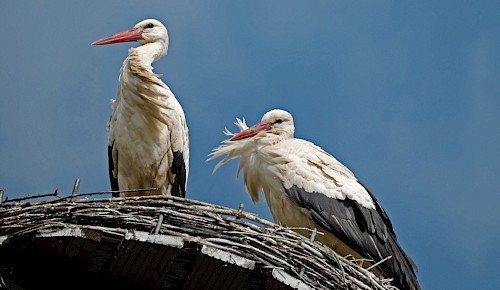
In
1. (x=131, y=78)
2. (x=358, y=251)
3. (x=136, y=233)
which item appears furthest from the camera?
(x=131, y=78)

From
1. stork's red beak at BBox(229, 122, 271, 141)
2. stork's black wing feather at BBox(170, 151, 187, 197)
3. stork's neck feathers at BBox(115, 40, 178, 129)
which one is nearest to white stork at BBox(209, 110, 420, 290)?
stork's red beak at BBox(229, 122, 271, 141)

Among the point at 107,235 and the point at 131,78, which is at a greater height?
the point at 131,78

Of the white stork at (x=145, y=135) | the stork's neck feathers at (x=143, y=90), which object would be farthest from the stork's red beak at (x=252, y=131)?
the stork's neck feathers at (x=143, y=90)

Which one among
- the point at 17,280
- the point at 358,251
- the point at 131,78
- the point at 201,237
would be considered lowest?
the point at 17,280

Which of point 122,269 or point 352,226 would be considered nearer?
point 122,269

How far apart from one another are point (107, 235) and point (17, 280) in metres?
0.58

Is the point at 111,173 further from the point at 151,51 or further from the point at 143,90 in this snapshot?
the point at 151,51

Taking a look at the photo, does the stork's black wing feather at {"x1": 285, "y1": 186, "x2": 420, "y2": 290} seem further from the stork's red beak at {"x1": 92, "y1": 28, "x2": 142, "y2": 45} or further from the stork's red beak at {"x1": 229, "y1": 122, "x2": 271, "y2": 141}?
the stork's red beak at {"x1": 92, "y1": 28, "x2": 142, "y2": 45}

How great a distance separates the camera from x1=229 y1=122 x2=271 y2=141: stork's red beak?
24.5 ft

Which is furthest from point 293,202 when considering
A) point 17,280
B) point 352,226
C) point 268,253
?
point 17,280

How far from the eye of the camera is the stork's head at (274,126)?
24.6ft

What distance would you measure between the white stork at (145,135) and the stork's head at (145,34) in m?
0.60

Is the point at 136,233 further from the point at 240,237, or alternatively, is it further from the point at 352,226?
the point at 352,226

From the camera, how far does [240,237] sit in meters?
5.45
